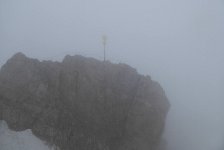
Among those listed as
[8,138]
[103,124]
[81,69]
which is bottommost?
[8,138]

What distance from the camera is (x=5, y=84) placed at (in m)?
27.1

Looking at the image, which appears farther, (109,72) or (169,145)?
(169,145)

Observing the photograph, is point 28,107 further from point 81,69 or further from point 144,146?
point 144,146

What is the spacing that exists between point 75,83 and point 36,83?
3541 millimetres

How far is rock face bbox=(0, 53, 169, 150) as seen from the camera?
2680 cm

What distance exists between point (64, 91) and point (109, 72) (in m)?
4.56

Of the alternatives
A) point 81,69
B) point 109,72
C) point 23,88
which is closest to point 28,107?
point 23,88

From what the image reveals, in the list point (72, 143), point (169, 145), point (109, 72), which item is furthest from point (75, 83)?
point (169, 145)

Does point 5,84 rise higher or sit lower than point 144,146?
higher

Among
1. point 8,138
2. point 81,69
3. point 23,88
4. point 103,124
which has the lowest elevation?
point 8,138

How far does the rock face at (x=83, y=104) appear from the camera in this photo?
26.8 m

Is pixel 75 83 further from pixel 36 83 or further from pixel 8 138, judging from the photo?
pixel 8 138

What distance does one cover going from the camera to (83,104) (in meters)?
27.7

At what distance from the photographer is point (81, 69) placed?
92.0 ft
